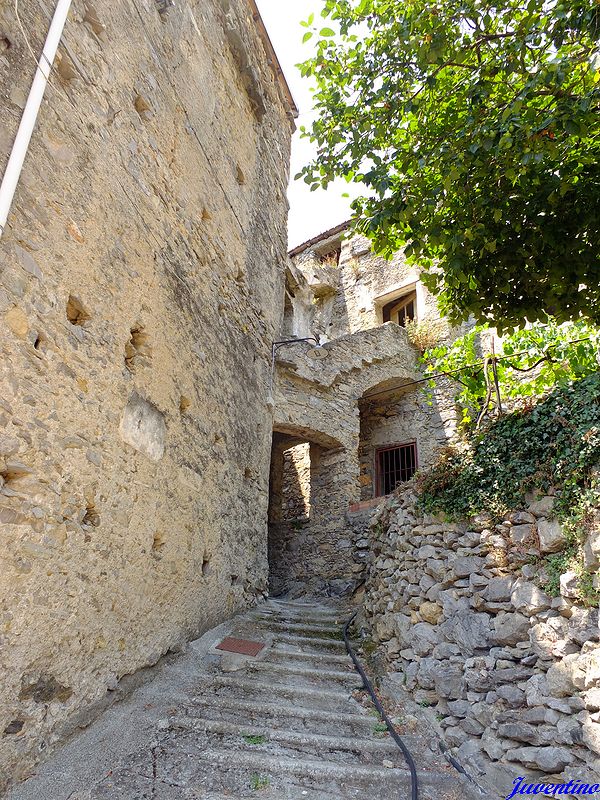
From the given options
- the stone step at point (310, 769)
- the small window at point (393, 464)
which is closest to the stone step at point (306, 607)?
the stone step at point (310, 769)

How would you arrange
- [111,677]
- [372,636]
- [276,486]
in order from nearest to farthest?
[111,677]
[372,636]
[276,486]

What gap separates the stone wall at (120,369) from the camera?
277 cm

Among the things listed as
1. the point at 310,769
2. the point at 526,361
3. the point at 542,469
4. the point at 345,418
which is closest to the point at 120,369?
the point at 310,769

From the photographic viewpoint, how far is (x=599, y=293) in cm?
440

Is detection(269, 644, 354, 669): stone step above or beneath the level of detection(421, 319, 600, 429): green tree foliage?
beneath

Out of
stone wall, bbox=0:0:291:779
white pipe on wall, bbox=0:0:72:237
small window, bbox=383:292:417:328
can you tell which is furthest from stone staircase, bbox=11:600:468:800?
small window, bbox=383:292:417:328

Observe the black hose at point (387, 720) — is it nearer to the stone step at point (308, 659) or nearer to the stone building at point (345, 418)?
the stone step at point (308, 659)

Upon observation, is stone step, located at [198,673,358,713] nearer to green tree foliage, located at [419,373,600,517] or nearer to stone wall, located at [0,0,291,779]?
stone wall, located at [0,0,291,779]

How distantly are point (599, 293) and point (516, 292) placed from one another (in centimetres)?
69

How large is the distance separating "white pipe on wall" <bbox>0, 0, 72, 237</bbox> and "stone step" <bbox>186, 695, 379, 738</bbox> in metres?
3.51

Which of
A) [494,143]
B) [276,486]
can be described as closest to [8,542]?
[494,143]

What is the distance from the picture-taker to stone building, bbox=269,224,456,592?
8477mm

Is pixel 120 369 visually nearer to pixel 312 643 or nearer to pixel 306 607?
pixel 312 643

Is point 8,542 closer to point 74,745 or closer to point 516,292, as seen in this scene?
point 74,745
